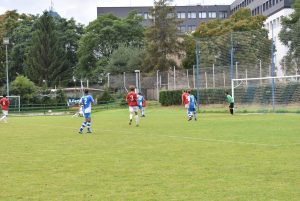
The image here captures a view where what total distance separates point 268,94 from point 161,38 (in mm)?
40561

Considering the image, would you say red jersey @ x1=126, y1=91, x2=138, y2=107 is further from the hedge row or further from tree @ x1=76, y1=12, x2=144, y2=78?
tree @ x1=76, y1=12, x2=144, y2=78

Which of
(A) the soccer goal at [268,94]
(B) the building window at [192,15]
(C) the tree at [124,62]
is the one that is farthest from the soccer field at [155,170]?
(B) the building window at [192,15]

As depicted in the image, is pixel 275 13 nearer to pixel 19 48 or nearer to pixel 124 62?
pixel 124 62

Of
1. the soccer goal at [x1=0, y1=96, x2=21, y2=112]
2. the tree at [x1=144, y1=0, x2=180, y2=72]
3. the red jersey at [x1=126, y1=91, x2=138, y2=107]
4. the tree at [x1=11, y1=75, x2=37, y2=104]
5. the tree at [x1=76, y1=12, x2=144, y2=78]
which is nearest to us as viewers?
the red jersey at [x1=126, y1=91, x2=138, y2=107]

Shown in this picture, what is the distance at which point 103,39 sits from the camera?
3728 inches

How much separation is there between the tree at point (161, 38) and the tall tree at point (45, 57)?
65.2 ft

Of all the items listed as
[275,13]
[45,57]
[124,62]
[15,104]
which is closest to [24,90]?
[15,104]

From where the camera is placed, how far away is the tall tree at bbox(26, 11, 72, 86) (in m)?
91.6

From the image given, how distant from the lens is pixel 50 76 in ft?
303

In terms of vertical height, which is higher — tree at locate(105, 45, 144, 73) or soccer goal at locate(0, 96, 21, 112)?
tree at locate(105, 45, 144, 73)

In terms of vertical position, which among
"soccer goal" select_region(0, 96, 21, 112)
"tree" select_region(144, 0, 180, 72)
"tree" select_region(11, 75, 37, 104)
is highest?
"tree" select_region(144, 0, 180, 72)

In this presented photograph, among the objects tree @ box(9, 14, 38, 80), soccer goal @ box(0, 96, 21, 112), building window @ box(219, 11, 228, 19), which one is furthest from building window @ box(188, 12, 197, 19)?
soccer goal @ box(0, 96, 21, 112)

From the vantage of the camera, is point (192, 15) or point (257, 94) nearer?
point (257, 94)

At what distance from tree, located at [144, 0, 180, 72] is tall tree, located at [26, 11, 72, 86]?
19860 millimetres
